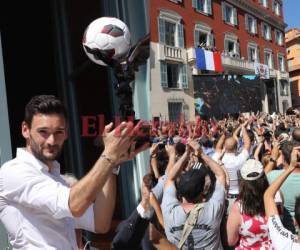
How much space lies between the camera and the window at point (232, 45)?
92.9ft

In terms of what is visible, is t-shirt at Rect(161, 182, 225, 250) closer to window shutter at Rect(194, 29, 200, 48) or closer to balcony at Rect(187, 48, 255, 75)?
balcony at Rect(187, 48, 255, 75)

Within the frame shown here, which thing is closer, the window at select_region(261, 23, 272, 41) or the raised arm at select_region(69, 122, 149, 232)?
the raised arm at select_region(69, 122, 149, 232)

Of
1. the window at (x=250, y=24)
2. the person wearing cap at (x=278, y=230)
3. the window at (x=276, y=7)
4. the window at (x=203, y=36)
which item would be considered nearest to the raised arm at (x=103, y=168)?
the person wearing cap at (x=278, y=230)

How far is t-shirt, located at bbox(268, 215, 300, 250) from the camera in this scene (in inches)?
83.0

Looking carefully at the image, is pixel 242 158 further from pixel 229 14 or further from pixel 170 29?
pixel 229 14

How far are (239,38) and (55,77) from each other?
26983 millimetres

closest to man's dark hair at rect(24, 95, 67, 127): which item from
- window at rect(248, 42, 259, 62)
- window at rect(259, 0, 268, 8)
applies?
window at rect(248, 42, 259, 62)

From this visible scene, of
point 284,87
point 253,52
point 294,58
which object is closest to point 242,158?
point 253,52

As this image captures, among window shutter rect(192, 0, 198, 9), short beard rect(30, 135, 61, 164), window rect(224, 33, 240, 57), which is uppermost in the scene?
window shutter rect(192, 0, 198, 9)

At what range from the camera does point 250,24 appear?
107 feet

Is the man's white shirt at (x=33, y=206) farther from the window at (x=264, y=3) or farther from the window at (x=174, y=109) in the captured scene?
the window at (x=264, y=3)

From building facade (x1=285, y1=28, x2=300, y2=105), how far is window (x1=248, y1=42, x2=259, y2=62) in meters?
13.4

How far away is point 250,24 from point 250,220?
31.9 m

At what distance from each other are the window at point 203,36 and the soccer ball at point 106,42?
22488 mm
